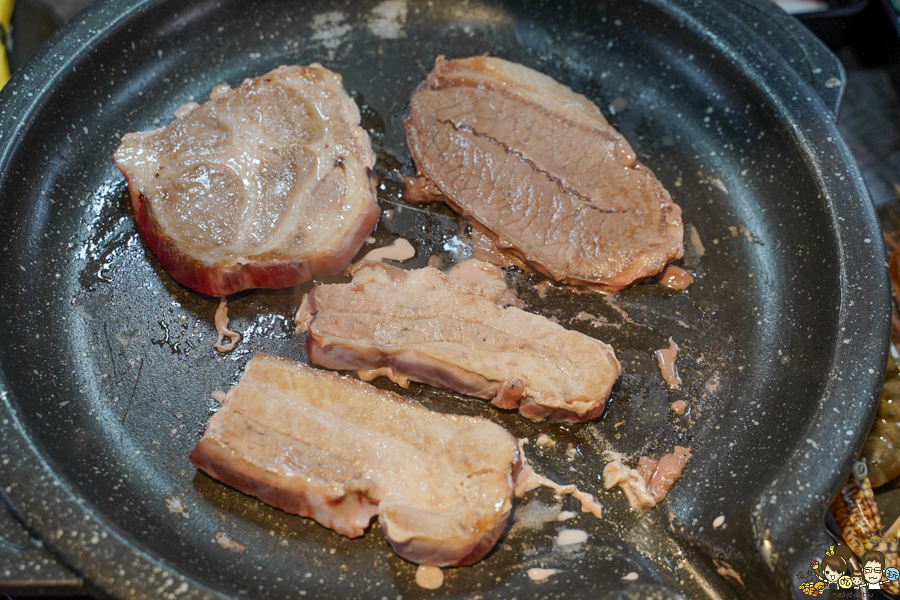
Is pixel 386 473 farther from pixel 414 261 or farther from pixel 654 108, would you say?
pixel 654 108

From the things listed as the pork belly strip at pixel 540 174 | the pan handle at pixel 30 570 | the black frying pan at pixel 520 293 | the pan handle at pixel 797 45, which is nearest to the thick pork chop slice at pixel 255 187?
the black frying pan at pixel 520 293

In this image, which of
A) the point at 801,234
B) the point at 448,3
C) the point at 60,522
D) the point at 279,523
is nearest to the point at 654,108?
the point at 801,234

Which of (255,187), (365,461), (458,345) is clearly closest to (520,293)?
(458,345)

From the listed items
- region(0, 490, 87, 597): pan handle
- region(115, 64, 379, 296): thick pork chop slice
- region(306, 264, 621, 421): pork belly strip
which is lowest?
region(0, 490, 87, 597): pan handle

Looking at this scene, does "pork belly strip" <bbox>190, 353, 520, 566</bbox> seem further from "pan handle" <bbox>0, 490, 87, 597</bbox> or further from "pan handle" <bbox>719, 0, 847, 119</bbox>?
"pan handle" <bbox>719, 0, 847, 119</bbox>

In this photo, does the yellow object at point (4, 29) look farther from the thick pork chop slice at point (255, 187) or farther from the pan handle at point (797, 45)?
the pan handle at point (797, 45)

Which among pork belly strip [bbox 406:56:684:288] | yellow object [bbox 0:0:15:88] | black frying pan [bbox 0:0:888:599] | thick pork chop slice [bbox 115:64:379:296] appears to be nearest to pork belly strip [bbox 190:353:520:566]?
black frying pan [bbox 0:0:888:599]

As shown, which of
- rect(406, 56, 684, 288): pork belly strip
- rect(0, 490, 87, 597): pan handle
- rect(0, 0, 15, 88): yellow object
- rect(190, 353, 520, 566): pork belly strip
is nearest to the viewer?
rect(0, 490, 87, 597): pan handle
